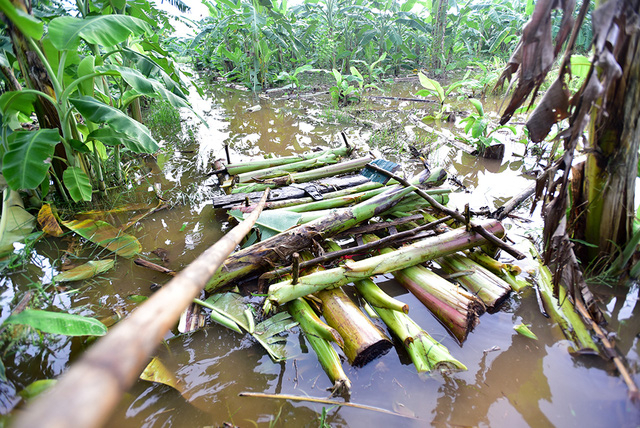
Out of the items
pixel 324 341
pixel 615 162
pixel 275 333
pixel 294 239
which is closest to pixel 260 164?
pixel 294 239

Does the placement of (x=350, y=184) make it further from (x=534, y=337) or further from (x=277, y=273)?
(x=534, y=337)

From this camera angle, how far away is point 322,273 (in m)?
2.14

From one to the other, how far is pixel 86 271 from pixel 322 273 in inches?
74.8

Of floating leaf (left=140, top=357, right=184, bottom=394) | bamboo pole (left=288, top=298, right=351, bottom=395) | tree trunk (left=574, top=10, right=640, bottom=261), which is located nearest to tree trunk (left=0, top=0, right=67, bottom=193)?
floating leaf (left=140, top=357, right=184, bottom=394)

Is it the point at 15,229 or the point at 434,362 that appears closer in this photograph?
the point at 434,362

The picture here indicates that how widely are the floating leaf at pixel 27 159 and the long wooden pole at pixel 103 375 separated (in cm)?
273

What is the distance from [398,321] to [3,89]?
528cm

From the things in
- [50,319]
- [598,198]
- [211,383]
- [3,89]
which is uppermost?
[3,89]

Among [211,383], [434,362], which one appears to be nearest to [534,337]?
[434,362]

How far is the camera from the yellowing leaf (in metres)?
2.88

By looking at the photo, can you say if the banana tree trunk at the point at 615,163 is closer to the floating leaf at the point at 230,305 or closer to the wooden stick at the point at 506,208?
the wooden stick at the point at 506,208

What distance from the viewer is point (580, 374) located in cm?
Result: 174

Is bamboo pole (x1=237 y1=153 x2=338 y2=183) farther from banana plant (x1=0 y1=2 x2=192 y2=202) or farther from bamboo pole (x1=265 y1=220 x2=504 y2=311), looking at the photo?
bamboo pole (x1=265 y1=220 x2=504 y2=311)

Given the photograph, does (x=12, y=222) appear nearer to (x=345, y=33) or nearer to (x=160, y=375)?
(x=160, y=375)
